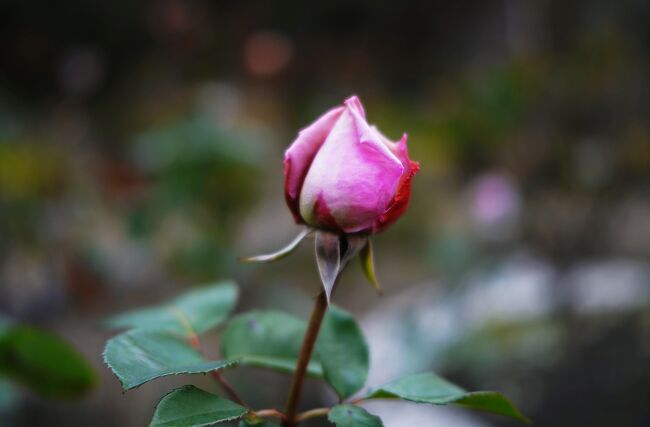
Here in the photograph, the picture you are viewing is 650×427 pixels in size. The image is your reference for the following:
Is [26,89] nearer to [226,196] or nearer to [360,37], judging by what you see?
[360,37]

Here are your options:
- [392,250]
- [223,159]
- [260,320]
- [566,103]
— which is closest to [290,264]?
[392,250]

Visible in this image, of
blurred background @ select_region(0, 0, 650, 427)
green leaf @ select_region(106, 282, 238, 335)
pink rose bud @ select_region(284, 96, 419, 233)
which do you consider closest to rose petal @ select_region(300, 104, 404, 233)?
pink rose bud @ select_region(284, 96, 419, 233)

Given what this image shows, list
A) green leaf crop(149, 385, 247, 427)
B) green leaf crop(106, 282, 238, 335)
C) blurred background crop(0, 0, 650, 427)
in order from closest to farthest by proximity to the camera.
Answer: green leaf crop(149, 385, 247, 427) → green leaf crop(106, 282, 238, 335) → blurred background crop(0, 0, 650, 427)

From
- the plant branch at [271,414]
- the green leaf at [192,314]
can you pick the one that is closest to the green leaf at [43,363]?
the green leaf at [192,314]

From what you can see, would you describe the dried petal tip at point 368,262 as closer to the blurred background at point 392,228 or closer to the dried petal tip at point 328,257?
the dried petal tip at point 328,257

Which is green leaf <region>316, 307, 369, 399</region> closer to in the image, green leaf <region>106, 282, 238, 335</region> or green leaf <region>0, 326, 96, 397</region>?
green leaf <region>106, 282, 238, 335</region>

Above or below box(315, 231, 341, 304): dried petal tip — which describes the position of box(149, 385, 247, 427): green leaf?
below

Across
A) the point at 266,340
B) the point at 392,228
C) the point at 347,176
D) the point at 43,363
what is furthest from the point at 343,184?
the point at 392,228
